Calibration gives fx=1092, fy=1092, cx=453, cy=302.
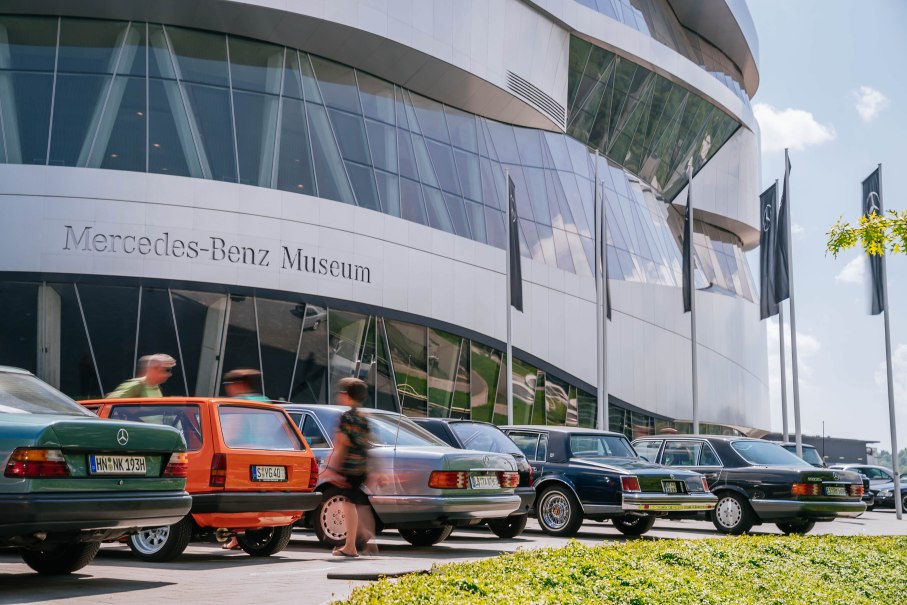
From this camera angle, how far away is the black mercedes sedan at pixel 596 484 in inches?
558

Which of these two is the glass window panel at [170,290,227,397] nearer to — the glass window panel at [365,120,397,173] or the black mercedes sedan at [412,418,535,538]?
the glass window panel at [365,120,397,173]

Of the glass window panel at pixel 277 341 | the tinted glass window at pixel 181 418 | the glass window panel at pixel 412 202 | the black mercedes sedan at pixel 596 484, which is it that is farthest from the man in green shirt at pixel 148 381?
the glass window panel at pixel 412 202

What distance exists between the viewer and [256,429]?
10133 mm

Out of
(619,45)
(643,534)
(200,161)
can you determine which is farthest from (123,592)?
(619,45)

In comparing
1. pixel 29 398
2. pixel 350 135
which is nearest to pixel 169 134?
pixel 350 135

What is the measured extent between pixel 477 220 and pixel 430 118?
286 cm

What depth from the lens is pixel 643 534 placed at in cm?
1568

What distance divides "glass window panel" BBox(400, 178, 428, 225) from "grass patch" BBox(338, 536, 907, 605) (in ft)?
49.9

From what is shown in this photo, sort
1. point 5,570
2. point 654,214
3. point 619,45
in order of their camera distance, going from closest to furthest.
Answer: point 5,570
point 619,45
point 654,214

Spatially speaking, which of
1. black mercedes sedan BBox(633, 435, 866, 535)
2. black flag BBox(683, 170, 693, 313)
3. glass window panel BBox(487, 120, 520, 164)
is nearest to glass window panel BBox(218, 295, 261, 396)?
black mercedes sedan BBox(633, 435, 866, 535)

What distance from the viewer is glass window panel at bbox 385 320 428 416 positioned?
25.3m

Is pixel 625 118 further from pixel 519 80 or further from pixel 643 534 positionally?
pixel 643 534

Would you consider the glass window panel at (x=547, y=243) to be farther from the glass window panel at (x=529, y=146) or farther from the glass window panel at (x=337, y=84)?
the glass window panel at (x=337, y=84)

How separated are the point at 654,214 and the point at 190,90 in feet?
70.3
